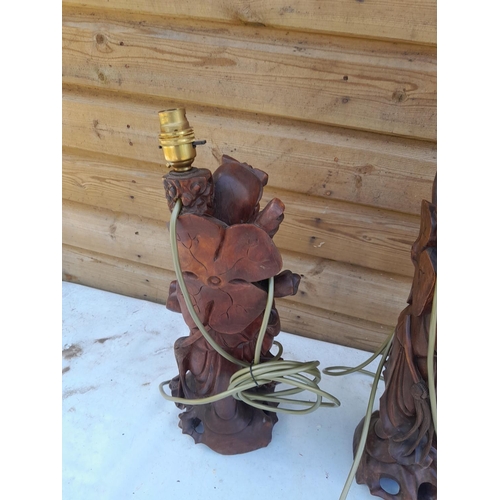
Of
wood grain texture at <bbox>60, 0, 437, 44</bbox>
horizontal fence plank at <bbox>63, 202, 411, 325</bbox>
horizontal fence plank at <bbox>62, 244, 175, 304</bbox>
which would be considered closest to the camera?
wood grain texture at <bbox>60, 0, 437, 44</bbox>

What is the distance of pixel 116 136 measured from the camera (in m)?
1.20

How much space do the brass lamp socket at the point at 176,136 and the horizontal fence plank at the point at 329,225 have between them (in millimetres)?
457

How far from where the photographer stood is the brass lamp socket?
65 centimetres

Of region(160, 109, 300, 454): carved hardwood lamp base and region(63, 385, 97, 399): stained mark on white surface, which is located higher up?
region(160, 109, 300, 454): carved hardwood lamp base

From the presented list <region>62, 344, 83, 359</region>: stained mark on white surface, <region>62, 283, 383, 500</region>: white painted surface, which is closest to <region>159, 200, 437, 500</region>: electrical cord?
<region>62, 283, 383, 500</region>: white painted surface

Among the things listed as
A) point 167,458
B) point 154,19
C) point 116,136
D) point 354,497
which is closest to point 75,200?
point 116,136

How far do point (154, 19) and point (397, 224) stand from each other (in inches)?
28.5

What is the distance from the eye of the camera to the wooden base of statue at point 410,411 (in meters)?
0.65

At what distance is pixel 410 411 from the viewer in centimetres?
73

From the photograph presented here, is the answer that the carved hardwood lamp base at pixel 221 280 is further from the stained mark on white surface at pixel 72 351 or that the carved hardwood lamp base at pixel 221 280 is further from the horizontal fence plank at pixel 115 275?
the horizontal fence plank at pixel 115 275

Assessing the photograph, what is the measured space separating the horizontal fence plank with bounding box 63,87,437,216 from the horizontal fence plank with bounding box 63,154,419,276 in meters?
0.03

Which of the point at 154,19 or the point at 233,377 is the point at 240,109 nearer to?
the point at 154,19

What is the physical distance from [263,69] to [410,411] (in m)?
0.73

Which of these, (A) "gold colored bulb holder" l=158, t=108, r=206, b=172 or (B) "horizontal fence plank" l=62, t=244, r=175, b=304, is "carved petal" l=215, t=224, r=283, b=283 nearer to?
(A) "gold colored bulb holder" l=158, t=108, r=206, b=172
